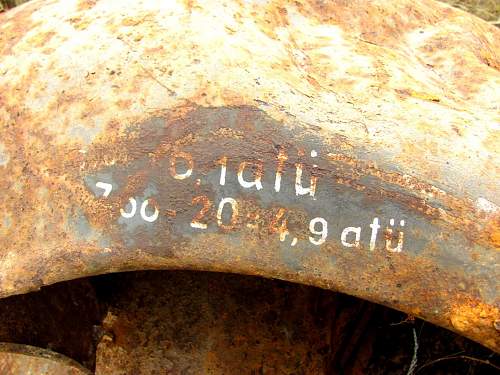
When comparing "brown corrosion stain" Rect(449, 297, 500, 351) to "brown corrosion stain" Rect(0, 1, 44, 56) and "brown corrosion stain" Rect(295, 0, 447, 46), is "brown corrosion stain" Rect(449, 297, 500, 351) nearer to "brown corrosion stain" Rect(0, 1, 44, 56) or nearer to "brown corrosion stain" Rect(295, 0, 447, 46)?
"brown corrosion stain" Rect(295, 0, 447, 46)

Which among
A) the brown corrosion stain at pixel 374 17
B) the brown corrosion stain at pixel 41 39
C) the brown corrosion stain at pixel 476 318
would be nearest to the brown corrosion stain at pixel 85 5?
the brown corrosion stain at pixel 41 39

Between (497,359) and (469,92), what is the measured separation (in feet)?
2.42

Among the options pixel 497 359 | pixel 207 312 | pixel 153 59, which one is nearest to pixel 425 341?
pixel 497 359

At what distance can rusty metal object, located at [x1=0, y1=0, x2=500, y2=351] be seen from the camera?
79 centimetres

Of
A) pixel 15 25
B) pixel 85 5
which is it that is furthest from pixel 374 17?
pixel 15 25

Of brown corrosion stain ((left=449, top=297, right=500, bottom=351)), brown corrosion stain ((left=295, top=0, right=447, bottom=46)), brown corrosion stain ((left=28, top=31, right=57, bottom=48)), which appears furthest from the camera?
brown corrosion stain ((left=295, top=0, right=447, bottom=46))

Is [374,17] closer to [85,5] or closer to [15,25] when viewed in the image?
[85,5]

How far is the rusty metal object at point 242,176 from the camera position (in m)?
0.79

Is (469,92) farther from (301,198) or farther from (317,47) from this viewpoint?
(301,198)

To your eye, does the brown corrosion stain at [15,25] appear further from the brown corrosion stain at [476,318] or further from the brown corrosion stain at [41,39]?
the brown corrosion stain at [476,318]

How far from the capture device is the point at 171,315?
1.23 meters

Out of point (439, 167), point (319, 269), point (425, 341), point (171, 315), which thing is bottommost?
point (425, 341)

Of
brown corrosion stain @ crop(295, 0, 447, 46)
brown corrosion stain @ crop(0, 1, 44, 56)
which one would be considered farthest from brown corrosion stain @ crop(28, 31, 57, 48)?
brown corrosion stain @ crop(295, 0, 447, 46)

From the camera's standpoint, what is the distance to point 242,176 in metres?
0.81
